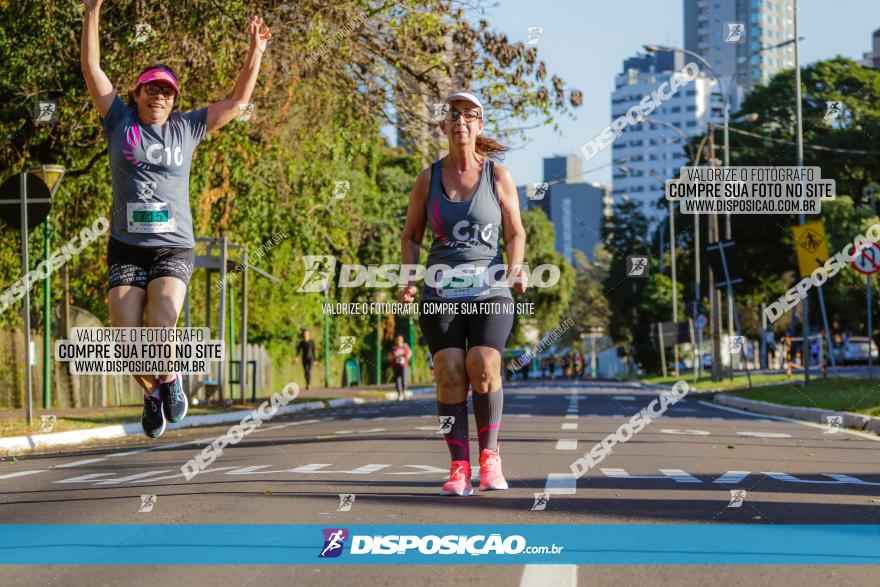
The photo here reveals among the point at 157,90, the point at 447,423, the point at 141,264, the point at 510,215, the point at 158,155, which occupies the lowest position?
the point at 447,423

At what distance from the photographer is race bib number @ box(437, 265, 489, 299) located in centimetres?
752

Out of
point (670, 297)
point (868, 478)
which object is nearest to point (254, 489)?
point (868, 478)

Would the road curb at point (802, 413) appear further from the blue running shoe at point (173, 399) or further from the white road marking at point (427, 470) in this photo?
the blue running shoe at point (173, 399)

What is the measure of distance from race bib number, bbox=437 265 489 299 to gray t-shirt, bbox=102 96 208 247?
1.50 metres

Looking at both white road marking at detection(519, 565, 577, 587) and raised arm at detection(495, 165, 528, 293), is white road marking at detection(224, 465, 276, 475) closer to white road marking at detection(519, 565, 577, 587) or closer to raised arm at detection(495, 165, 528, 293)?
raised arm at detection(495, 165, 528, 293)

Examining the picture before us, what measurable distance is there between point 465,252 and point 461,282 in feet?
0.57

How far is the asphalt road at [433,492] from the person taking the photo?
512cm

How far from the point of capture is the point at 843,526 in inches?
258

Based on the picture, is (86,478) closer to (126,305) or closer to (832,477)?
(126,305)

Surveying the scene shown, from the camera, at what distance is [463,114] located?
7.72 metres

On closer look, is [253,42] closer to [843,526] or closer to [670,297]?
[843,526]

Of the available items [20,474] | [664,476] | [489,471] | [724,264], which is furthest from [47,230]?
[724,264]

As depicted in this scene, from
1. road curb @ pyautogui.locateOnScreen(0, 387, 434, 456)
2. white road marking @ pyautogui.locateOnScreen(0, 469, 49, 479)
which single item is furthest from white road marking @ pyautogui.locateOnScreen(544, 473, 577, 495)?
road curb @ pyautogui.locateOnScreen(0, 387, 434, 456)

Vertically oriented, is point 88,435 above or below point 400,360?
below
